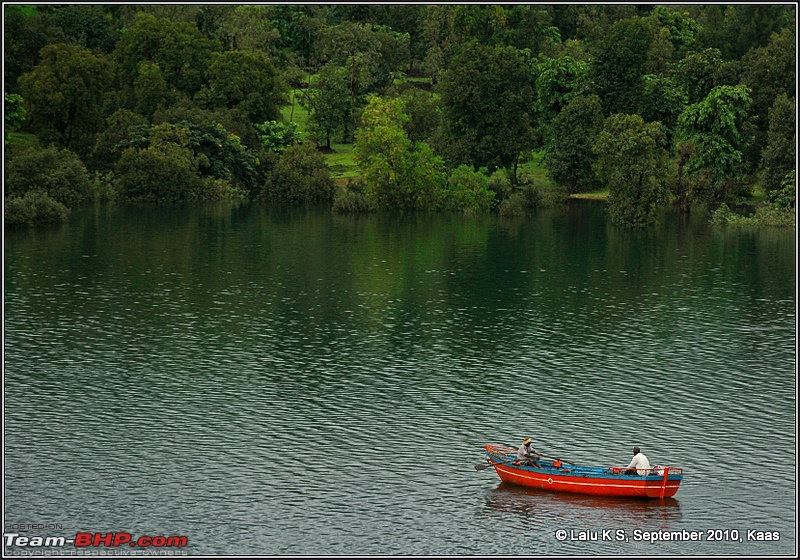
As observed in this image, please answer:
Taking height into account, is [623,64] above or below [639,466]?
above

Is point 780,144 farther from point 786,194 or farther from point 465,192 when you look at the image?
point 465,192

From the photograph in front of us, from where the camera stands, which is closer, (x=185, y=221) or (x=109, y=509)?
(x=109, y=509)

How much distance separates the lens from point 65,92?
19162cm

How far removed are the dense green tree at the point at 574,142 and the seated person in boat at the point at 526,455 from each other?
12532cm

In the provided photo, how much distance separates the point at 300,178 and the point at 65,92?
42.7m

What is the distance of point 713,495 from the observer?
178 feet

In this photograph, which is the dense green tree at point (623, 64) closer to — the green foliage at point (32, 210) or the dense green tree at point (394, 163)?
the dense green tree at point (394, 163)

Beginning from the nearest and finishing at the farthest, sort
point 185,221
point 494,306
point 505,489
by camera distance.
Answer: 1. point 505,489
2. point 494,306
3. point 185,221

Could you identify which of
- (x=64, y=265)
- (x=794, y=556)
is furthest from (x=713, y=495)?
(x=64, y=265)

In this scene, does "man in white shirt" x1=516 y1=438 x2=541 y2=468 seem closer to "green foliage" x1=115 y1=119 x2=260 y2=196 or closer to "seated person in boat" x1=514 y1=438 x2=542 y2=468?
"seated person in boat" x1=514 y1=438 x2=542 y2=468

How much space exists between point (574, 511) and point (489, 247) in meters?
84.4

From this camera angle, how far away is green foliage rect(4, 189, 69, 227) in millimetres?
148250

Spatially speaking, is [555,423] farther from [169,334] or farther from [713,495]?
[169,334]

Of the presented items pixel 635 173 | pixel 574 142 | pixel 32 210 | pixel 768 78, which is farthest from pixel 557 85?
pixel 32 210
